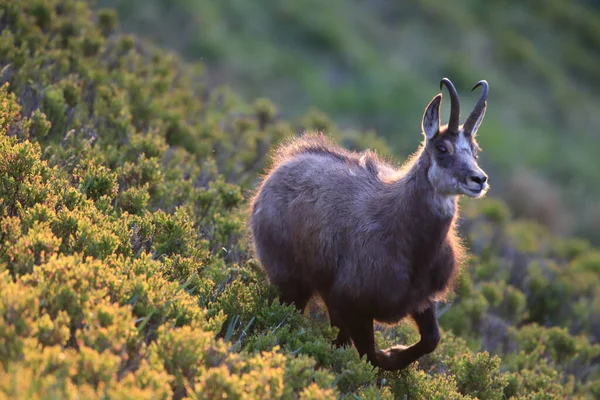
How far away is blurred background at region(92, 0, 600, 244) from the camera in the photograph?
20.8m

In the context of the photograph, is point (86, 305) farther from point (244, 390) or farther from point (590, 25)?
point (590, 25)

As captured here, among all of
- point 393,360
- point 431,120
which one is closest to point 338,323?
point 393,360

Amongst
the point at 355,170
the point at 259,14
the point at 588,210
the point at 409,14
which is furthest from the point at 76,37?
the point at 409,14

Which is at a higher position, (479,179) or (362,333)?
(479,179)

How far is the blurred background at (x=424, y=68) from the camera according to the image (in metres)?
20.8

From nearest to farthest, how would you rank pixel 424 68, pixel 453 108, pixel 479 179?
1. pixel 479 179
2. pixel 453 108
3. pixel 424 68

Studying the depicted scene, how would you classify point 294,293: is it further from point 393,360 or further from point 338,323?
point 393,360

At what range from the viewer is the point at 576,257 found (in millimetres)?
14664

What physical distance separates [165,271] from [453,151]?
2742mm

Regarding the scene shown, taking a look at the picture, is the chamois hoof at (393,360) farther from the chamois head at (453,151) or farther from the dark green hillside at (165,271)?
the chamois head at (453,151)

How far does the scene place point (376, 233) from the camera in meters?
6.78

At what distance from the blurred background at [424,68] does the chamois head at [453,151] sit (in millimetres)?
10499

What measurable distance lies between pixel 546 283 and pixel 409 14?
1896cm

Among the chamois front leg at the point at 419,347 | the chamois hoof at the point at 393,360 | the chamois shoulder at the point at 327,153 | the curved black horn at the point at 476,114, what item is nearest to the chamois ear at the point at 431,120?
the curved black horn at the point at 476,114
